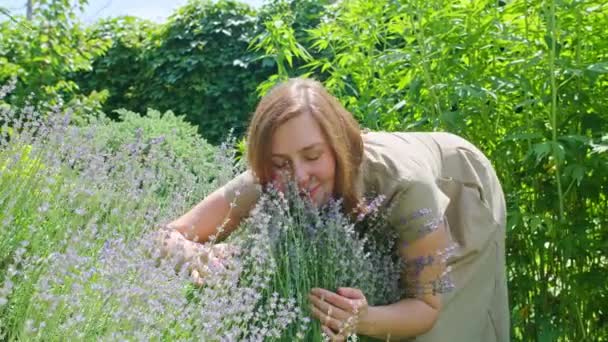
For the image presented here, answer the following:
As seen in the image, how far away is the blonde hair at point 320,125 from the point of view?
2.50 meters

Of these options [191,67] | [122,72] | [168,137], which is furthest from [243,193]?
[122,72]

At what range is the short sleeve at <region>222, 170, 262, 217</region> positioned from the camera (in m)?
2.80

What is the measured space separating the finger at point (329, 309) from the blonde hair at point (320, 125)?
301mm

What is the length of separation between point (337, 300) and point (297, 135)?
1.51ft

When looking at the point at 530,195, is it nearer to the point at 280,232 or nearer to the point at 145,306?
the point at 280,232

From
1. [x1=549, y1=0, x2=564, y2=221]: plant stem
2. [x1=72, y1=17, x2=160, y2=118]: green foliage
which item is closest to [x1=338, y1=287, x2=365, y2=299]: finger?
[x1=549, y1=0, x2=564, y2=221]: plant stem

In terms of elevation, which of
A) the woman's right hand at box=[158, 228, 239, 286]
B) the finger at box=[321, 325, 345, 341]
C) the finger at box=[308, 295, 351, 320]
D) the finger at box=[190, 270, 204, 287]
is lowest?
the finger at box=[321, 325, 345, 341]

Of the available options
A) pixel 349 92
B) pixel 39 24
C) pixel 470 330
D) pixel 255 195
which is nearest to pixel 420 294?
pixel 470 330

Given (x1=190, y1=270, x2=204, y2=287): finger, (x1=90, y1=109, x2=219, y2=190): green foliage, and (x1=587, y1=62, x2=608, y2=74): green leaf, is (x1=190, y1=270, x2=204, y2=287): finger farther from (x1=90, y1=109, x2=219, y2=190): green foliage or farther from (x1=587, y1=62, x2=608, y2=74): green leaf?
(x1=90, y1=109, x2=219, y2=190): green foliage

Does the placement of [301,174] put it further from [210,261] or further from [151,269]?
[151,269]

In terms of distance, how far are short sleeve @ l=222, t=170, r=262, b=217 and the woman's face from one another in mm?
284

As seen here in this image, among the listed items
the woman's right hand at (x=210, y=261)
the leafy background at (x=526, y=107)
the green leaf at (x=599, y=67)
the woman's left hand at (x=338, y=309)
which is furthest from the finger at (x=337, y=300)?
the green leaf at (x=599, y=67)

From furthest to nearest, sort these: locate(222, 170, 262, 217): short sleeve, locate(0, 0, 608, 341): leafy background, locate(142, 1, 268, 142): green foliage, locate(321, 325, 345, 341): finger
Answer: locate(142, 1, 268, 142): green foliage → locate(0, 0, 608, 341): leafy background → locate(222, 170, 262, 217): short sleeve → locate(321, 325, 345, 341): finger

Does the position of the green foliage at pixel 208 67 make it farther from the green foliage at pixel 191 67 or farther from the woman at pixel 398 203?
the woman at pixel 398 203
